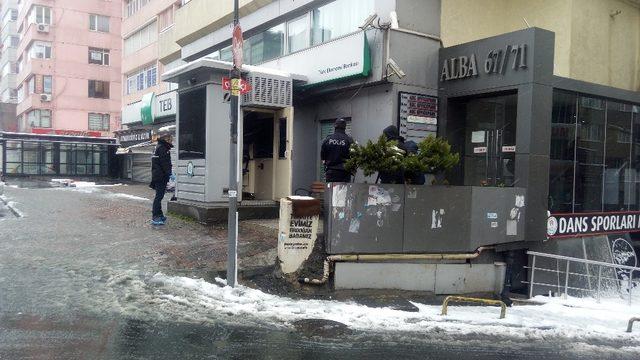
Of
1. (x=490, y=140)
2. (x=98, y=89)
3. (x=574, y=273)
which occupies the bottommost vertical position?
(x=574, y=273)

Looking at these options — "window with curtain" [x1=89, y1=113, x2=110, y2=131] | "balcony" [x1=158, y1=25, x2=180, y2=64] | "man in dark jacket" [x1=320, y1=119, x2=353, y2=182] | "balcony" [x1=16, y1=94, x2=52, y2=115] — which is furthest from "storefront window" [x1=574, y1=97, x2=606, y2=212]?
"balcony" [x1=16, y1=94, x2=52, y2=115]

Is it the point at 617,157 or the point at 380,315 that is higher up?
the point at 617,157

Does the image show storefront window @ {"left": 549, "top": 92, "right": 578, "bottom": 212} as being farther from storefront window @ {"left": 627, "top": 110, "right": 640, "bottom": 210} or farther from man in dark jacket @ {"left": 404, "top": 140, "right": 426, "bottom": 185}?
man in dark jacket @ {"left": 404, "top": 140, "right": 426, "bottom": 185}

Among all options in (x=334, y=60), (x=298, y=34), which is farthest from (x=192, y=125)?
(x=298, y=34)

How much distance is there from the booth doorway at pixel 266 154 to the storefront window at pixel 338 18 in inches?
93.2

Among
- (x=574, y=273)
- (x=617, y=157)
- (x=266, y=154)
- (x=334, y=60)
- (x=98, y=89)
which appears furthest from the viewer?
(x=98, y=89)

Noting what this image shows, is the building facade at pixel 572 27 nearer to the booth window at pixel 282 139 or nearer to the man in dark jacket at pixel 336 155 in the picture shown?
the booth window at pixel 282 139

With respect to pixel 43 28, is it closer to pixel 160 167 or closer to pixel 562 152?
pixel 160 167

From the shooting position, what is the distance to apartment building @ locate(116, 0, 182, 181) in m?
26.1

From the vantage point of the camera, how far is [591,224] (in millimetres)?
11844

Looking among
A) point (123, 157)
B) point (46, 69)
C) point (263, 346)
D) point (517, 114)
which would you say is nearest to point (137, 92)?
point (123, 157)

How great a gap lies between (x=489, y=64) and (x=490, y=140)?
1.76m

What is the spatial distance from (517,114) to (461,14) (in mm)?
3196

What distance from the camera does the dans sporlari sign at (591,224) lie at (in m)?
10.8
